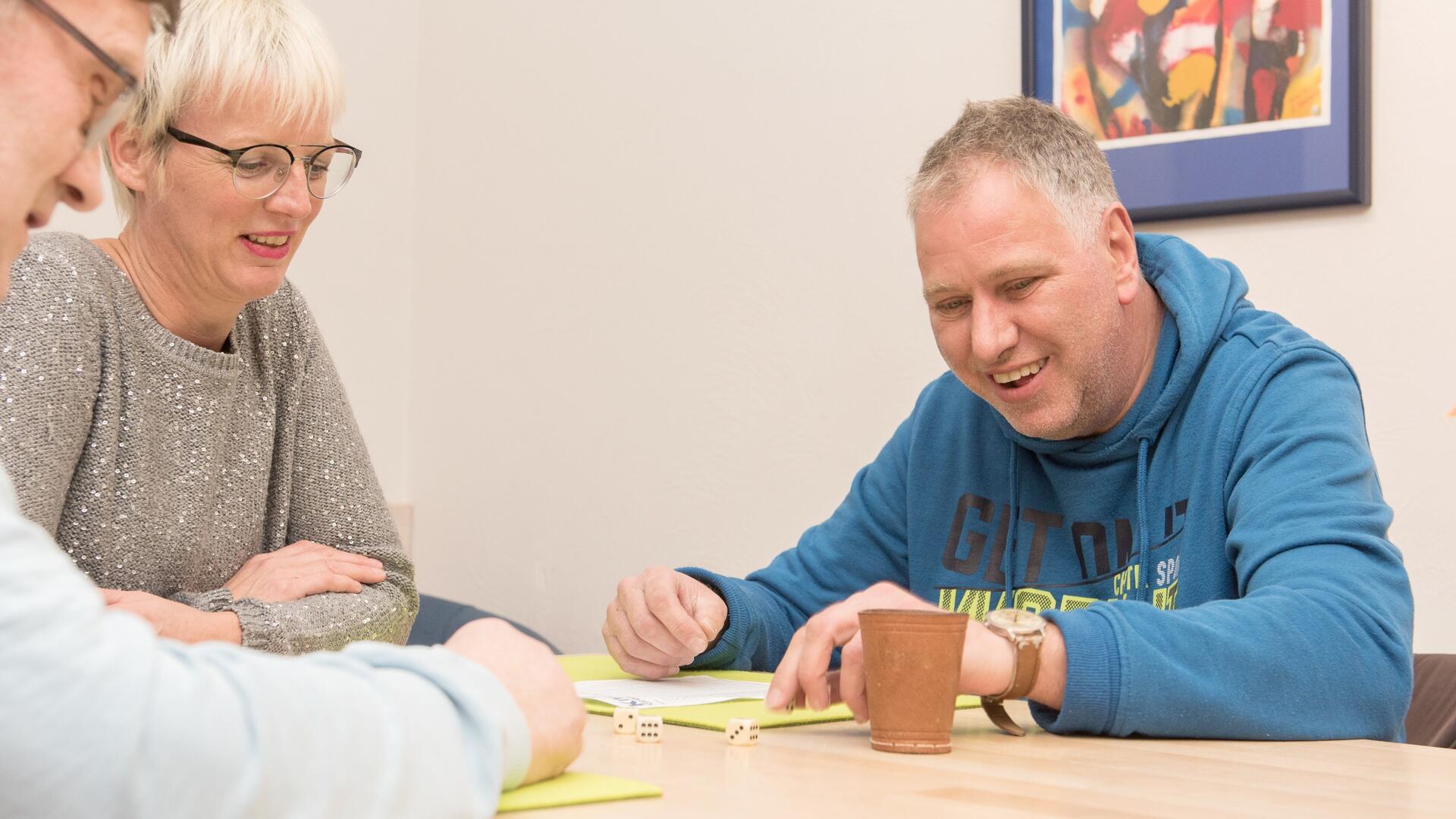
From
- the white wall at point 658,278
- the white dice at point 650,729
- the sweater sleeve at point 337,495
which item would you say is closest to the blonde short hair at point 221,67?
→ the sweater sleeve at point 337,495

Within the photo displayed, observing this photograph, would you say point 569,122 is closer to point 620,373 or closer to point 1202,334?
point 620,373

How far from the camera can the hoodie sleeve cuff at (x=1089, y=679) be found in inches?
48.8

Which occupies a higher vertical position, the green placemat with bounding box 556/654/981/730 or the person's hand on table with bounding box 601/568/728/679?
the person's hand on table with bounding box 601/568/728/679

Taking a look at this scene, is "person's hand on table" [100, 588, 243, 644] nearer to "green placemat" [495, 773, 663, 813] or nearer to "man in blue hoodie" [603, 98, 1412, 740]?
"man in blue hoodie" [603, 98, 1412, 740]

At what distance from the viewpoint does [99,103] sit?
806mm

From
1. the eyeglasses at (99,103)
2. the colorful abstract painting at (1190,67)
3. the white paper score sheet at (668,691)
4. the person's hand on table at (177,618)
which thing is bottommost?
the white paper score sheet at (668,691)

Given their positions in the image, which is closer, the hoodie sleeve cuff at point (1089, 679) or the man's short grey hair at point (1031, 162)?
the hoodie sleeve cuff at point (1089, 679)

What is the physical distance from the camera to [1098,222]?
1.82 metres

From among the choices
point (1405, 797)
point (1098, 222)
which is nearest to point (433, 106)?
point (1098, 222)

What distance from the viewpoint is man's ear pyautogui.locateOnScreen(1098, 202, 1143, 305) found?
184 centimetres

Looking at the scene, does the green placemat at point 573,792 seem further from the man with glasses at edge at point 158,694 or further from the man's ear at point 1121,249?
the man's ear at point 1121,249

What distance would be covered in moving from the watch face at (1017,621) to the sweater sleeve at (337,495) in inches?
33.5

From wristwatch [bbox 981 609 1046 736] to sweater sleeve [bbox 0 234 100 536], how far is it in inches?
41.6

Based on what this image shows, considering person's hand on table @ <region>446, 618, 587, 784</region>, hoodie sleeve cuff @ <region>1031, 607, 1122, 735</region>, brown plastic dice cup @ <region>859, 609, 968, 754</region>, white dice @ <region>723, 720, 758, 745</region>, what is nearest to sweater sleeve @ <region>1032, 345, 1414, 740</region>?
hoodie sleeve cuff @ <region>1031, 607, 1122, 735</region>
